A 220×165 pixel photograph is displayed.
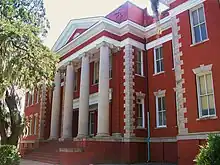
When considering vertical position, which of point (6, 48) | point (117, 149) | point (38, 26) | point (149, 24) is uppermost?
point (149, 24)

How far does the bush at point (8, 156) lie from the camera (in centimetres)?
1191

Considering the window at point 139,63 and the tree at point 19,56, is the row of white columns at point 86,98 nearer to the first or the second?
the window at point 139,63

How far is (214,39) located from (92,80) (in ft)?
37.5

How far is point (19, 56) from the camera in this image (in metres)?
11.9

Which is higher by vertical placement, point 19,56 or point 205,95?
point 19,56

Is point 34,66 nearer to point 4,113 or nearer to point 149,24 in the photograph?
point 4,113

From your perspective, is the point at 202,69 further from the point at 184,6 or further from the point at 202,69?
the point at 184,6

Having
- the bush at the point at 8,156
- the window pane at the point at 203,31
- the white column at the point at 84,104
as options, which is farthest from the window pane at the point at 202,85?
the bush at the point at 8,156

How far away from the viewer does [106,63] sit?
17.2m

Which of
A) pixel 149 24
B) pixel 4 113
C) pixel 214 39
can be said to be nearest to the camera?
pixel 214 39

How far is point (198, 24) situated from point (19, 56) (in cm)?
880

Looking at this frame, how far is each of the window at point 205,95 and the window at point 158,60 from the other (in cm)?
595

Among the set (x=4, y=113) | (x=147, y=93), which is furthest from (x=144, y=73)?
(x=4, y=113)

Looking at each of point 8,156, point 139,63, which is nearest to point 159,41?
point 139,63
